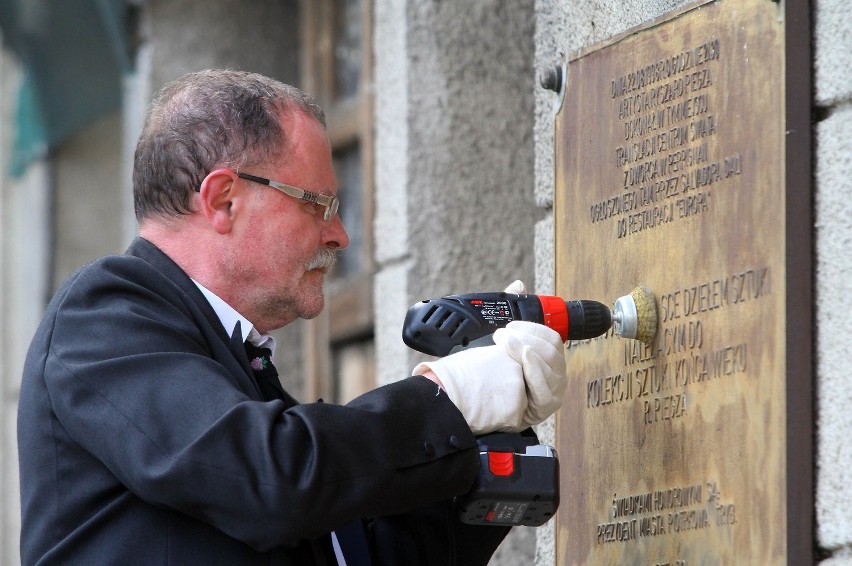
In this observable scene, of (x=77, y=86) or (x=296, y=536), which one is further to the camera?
(x=77, y=86)

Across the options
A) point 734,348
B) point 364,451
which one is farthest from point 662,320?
point 364,451

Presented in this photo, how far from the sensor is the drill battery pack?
7.75 ft

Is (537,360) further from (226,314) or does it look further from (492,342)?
(226,314)

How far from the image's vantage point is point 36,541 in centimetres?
230

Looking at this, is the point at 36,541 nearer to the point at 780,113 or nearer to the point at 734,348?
the point at 734,348

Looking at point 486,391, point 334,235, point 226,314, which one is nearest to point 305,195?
point 334,235

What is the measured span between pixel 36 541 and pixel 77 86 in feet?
13.6

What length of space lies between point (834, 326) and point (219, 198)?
1032 mm

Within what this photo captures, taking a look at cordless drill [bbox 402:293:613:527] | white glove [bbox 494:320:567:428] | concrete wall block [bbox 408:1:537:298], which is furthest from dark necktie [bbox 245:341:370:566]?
concrete wall block [bbox 408:1:537:298]

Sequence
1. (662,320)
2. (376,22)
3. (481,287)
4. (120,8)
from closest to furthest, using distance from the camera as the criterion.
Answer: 1. (662,320)
2. (481,287)
3. (376,22)
4. (120,8)

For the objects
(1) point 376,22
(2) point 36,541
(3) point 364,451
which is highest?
(1) point 376,22

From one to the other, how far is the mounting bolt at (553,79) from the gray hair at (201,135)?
566mm

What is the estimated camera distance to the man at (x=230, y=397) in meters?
2.15

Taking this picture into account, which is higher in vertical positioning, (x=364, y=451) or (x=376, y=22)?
(x=376, y=22)
